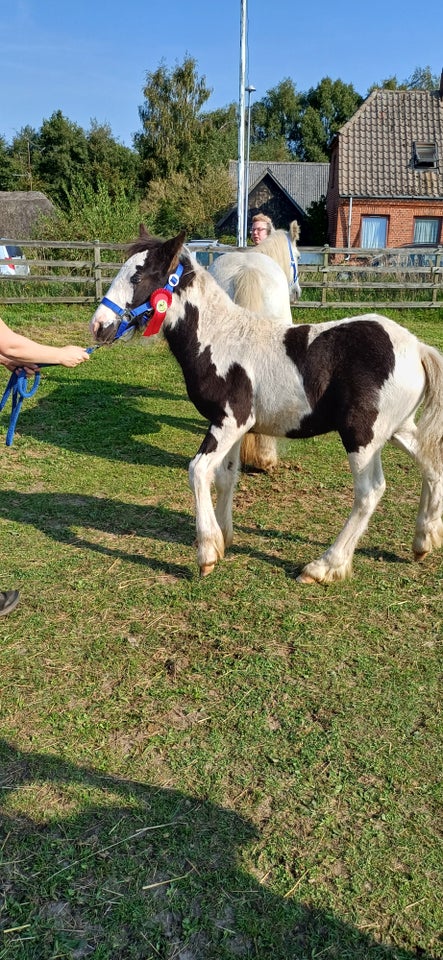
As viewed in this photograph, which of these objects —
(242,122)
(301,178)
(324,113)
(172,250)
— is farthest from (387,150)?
(324,113)

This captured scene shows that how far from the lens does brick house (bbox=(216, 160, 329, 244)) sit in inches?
1855

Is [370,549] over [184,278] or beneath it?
beneath

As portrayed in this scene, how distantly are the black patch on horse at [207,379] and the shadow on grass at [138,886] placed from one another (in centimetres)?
238

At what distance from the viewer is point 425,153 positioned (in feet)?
107

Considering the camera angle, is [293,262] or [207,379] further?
[293,262]

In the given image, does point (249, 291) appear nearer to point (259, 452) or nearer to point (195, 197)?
point (259, 452)

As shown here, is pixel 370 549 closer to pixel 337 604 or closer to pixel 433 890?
pixel 337 604

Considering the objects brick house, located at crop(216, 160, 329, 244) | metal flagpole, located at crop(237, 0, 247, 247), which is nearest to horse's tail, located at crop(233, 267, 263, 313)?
metal flagpole, located at crop(237, 0, 247, 247)

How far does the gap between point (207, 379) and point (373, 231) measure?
32.5 meters

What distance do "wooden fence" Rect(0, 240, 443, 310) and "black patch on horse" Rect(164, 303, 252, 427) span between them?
1188 cm

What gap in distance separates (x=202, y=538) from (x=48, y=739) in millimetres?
1650

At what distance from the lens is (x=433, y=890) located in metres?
2.28

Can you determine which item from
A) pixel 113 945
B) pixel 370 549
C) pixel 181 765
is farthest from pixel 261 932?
pixel 370 549

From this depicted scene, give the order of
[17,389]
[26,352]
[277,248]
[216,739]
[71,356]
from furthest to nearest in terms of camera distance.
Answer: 1. [277,248]
2. [17,389]
3. [71,356]
4. [26,352]
5. [216,739]
